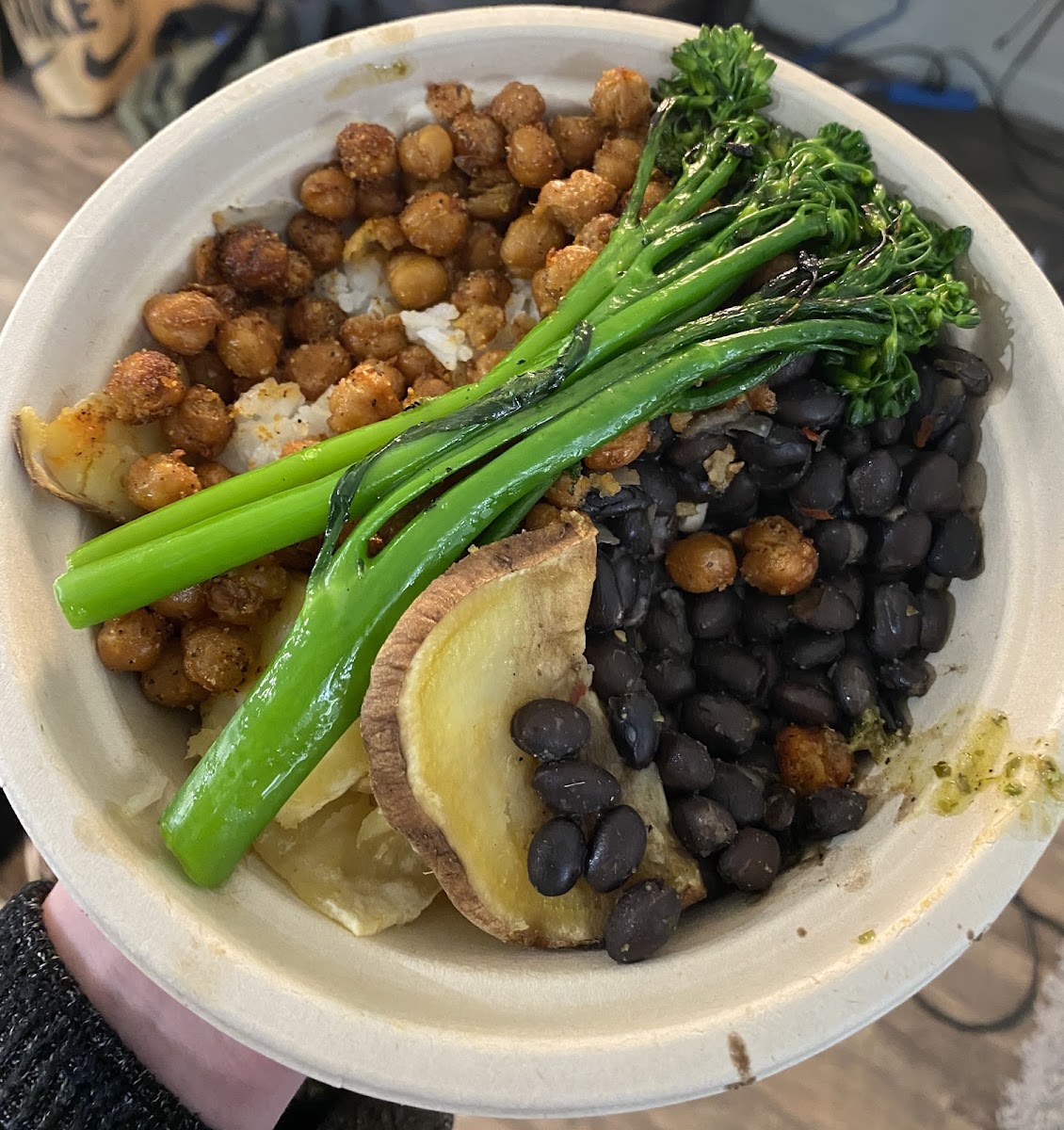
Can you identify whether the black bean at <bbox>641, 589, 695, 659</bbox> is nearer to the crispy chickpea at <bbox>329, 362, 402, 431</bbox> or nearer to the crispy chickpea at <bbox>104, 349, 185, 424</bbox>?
the crispy chickpea at <bbox>329, 362, 402, 431</bbox>

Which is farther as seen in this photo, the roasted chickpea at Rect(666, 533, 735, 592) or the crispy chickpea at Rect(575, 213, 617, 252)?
the crispy chickpea at Rect(575, 213, 617, 252)

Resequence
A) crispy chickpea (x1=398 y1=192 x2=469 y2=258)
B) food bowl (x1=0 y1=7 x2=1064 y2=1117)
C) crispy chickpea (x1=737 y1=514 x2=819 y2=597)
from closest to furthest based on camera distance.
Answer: food bowl (x1=0 y1=7 x2=1064 y2=1117), crispy chickpea (x1=737 y1=514 x2=819 y2=597), crispy chickpea (x1=398 y1=192 x2=469 y2=258)

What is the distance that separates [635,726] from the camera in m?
1.77

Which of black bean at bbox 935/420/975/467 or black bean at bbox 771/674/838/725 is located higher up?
black bean at bbox 935/420/975/467

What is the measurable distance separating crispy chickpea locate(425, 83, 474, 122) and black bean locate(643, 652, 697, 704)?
4.78 ft

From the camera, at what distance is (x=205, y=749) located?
1.90 m

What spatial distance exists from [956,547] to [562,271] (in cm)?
106

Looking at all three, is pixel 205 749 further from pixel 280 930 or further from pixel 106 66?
pixel 106 66

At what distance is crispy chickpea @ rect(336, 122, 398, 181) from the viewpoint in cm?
220

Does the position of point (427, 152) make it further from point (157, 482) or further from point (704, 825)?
point (704, 825)

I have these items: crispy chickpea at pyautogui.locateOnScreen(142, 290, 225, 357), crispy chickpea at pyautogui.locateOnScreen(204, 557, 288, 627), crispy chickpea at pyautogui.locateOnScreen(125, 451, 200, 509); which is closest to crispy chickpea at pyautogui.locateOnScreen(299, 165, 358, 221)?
crispy chickpea at pyautogui.locateOnScreen(142, 290, 225, 357)

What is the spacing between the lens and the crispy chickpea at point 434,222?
222 cm

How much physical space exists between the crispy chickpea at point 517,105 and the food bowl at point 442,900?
0.10m

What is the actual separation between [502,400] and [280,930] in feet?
3.56
